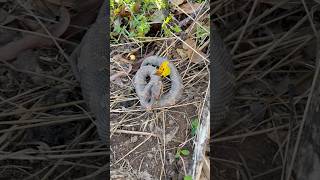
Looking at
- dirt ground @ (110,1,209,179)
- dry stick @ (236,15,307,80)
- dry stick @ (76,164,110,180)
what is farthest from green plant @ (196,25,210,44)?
dry stick @ (76,164,110,180)

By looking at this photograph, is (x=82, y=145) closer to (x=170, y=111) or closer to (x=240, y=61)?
(x=170, y=111)

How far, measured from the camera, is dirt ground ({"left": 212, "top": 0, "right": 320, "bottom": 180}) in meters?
1.03

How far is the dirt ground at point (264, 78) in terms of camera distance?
1.03 meters

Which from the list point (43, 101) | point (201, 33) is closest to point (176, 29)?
point (201, 33)

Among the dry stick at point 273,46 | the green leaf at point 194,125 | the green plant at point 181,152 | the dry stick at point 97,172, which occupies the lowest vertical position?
the dry stick at point 97,172

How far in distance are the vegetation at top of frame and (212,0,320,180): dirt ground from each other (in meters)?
0.11

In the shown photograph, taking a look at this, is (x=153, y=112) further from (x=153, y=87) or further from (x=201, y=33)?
(x=201, y=33)

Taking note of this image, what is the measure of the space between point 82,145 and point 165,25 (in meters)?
0.27

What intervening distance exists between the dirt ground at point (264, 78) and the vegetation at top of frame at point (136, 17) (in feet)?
0.36

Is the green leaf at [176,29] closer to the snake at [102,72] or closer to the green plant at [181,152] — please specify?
the snake at [102,72]

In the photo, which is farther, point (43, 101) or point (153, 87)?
point (43, 101)

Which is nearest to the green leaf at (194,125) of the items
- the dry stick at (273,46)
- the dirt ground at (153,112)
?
the dirt ground at (153,112)

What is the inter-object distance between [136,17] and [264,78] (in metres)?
0.26

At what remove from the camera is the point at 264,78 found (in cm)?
105
